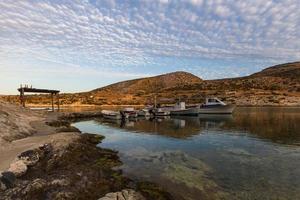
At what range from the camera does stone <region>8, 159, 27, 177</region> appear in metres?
16.7

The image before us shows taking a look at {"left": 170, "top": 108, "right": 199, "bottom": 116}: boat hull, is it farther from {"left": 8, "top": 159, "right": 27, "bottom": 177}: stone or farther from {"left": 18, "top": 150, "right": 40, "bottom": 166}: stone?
{"left": 8, "top": 159, "right": 27, "bottom": 177}: stone

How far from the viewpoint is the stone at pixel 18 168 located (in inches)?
656

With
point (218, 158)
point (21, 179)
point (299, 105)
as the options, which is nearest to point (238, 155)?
point (218, 158)

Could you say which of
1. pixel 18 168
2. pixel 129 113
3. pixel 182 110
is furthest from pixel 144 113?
pixel 18 168

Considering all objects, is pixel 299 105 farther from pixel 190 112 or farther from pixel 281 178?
pixel 281 178

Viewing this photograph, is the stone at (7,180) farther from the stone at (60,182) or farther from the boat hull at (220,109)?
the boat hull at (220,109)

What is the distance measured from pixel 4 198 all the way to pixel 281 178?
54.6 feet

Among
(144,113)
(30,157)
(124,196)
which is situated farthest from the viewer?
(144,113)

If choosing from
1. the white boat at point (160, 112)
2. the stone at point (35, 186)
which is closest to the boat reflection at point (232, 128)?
the white boat at point (160, 112)

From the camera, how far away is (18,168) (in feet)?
56.2

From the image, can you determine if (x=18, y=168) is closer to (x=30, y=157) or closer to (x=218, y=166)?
(x=30, y=157)

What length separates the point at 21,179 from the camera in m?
16.2

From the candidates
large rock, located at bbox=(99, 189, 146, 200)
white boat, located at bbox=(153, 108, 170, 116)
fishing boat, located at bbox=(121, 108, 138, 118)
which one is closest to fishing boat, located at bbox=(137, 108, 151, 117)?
white boat, located at bbox=(153, 108, 170, 116)

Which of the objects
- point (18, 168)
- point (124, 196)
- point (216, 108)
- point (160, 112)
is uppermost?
point (216, 108)
